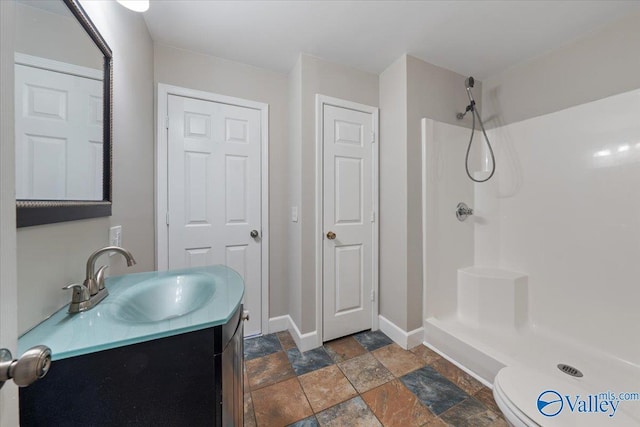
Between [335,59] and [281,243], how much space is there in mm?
1594

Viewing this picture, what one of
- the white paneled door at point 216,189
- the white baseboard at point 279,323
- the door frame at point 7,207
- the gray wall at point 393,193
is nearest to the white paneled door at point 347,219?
the gray wall at point 393,193

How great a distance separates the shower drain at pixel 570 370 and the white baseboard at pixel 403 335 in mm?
803

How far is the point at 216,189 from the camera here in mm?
1866

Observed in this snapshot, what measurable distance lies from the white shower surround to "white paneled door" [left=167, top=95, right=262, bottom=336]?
143 centimetres

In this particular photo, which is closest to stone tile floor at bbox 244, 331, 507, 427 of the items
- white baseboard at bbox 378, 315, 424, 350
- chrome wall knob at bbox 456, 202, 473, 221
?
white baseboard at bbox 378, 315, 424, 350

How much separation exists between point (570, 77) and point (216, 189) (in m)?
2.75

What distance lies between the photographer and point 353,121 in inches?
78.5

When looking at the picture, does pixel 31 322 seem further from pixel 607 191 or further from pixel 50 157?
pixel 607 191

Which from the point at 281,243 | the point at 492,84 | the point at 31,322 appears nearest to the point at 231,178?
the point at 281,243

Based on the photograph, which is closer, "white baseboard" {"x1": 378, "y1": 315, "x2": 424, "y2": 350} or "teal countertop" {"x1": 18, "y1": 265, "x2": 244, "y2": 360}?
"teal countertop" {"x1": 18, "y1": 265, "x2": 244, "y2": 360}

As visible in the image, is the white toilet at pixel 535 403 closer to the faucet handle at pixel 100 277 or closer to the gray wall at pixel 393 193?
the gray wall at pixel 393 193

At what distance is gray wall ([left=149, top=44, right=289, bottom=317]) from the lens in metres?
1.86

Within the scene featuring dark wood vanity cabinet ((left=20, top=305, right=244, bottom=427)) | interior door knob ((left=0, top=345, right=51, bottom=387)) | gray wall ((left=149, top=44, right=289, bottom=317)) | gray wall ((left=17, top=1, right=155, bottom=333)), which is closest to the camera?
interior door knob ((left=0, top=345, right=51, bottom=387))

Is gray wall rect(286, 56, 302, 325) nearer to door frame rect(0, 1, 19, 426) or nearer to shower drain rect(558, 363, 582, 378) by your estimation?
door frame rect(0, 1, 19, 426)
